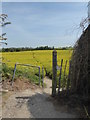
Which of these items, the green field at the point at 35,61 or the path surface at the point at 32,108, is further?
the green field at the point at 35,61

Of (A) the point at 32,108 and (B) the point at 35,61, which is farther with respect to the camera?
(B) the point at 35,61

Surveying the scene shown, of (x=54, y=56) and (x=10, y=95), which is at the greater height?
(x=54, y=56)

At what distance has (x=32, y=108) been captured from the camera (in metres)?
4.35

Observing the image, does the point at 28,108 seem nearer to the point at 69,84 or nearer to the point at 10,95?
the point at 10,95

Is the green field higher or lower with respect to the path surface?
higher

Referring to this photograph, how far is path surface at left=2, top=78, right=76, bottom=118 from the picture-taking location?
3.97 m

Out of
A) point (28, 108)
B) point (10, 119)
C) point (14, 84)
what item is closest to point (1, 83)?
point (14, 84)

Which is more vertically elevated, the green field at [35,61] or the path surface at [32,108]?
the green field at [35,61]

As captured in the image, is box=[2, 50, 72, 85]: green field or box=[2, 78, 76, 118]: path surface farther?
box=[2, 50, 72, 85]: green field

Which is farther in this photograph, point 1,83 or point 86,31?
point 1,83

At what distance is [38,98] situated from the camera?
5.20 m

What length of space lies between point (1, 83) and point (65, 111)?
119 inches

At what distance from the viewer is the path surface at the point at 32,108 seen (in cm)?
397

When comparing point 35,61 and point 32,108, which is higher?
point 35,61
